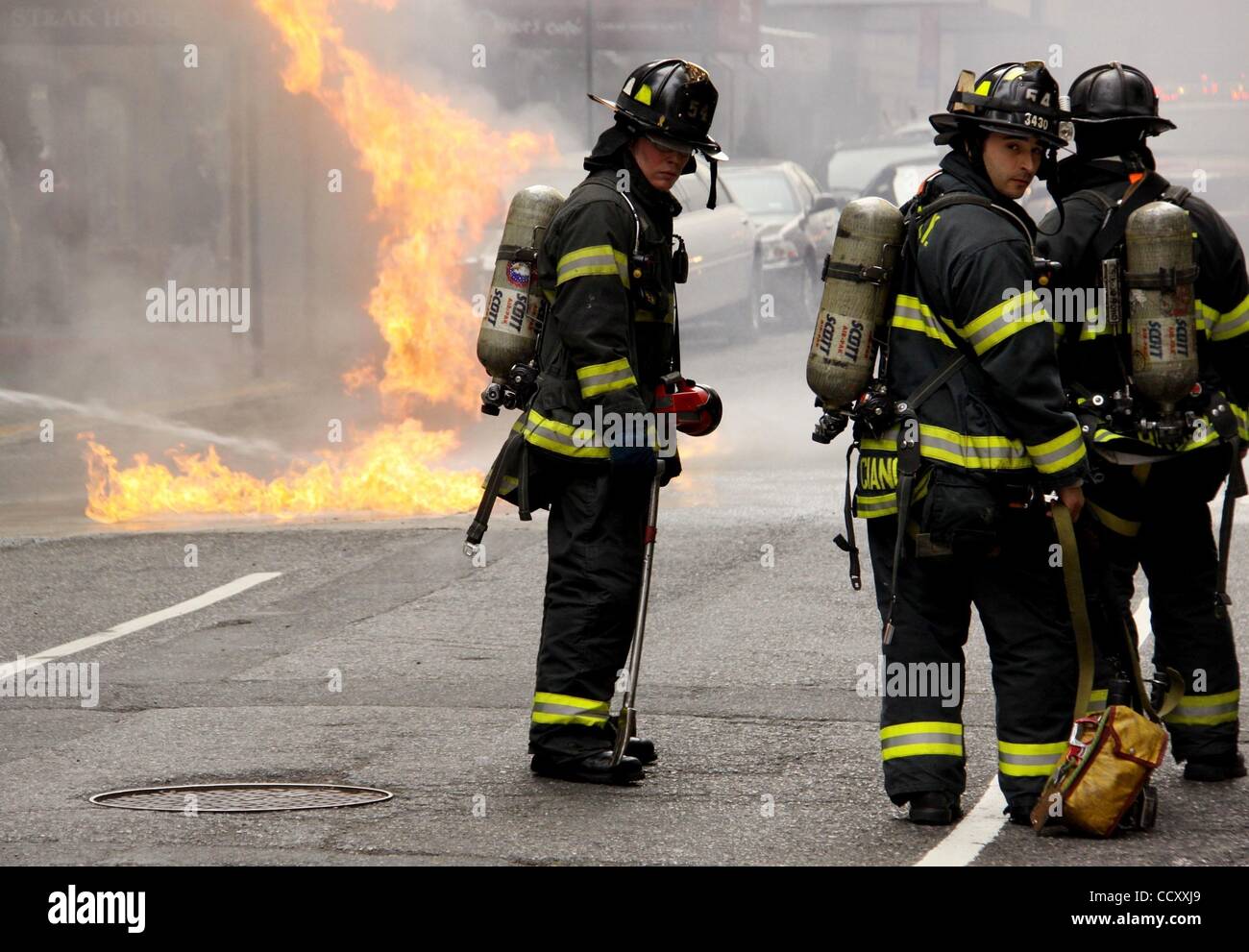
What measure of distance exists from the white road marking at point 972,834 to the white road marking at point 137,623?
3702mm

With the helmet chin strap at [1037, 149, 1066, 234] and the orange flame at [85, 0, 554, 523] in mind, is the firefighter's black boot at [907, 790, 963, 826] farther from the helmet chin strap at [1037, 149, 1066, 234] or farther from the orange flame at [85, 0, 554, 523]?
the orange flame at [85, 0, 554, 523]

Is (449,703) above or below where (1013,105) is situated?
below

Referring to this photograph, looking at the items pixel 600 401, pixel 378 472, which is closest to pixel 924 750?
pixel 600 401

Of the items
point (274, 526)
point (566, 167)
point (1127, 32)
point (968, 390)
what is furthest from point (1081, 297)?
point (1127, 32)

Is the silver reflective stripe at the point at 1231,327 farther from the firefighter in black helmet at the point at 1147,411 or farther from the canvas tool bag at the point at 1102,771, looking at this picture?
the canvas tool bag at the point at 1102,771

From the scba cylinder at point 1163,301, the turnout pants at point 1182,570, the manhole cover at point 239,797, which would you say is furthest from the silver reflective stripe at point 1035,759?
the manhole cover at point 239,797

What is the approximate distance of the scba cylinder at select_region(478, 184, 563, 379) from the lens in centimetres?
577

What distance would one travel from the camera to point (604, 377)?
548 centimetres

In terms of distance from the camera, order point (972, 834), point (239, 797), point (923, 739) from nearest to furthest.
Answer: point (972, 834), point (923, 739), point (239, 797)

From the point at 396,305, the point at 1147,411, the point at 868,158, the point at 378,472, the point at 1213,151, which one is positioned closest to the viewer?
the point at 1147,411

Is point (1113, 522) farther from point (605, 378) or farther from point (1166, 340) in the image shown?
point (605, 378)

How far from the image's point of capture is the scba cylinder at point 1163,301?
203 inches

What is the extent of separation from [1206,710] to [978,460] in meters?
1.16
